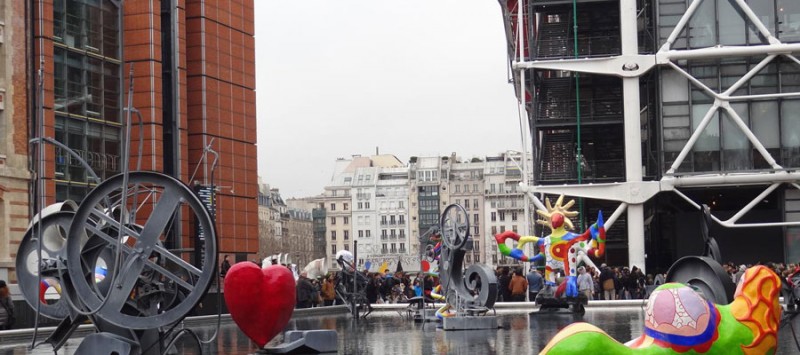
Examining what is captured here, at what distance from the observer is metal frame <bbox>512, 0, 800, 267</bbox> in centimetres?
5322

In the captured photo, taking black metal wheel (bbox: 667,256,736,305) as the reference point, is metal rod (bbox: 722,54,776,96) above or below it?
A: above

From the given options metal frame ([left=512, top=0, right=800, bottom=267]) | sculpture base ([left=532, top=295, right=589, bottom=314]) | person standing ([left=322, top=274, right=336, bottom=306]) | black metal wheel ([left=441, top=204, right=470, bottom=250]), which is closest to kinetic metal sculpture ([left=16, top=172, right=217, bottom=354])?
black metal wheel ([left=441, top=204, right=470, bottom=250])

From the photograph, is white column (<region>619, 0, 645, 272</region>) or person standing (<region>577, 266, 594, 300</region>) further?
white column (<region>619, 0, 645, 272</region>)

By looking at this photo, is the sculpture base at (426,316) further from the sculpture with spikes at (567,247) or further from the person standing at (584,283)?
the person standing at (584,283)

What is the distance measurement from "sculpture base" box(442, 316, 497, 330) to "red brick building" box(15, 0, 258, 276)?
857 inches

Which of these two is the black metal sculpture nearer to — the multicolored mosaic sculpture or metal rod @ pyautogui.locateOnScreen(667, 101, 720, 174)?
the multicolored mosaic sculpture

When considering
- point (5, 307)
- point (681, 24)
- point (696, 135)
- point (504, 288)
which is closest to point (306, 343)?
point (5, 307)

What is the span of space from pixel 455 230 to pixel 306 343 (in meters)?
9.66

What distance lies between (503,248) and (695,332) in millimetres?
25763

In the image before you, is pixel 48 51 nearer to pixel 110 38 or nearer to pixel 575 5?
pixel 110 38

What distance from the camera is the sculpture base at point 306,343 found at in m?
20.7

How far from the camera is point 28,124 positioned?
50281 millimetres

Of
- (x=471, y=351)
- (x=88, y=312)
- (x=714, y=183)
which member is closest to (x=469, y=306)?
(x=471, y=351)

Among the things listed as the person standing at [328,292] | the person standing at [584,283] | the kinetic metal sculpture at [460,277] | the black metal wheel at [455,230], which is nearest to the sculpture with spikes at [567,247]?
the kinetic metal sculpture at [460,277]
